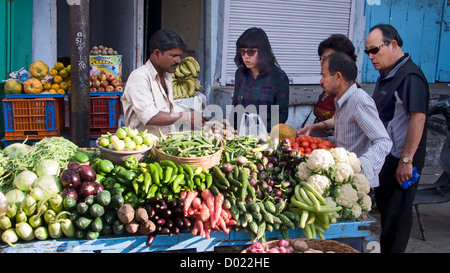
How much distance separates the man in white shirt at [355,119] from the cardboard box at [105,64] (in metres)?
3.81

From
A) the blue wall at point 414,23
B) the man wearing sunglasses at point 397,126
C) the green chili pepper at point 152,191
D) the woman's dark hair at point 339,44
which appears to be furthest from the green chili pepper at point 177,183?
the blue wall at point 414,23

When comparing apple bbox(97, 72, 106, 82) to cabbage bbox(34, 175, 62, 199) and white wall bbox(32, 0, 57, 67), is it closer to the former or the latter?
white wall bbox(32, 0, 57, 67)

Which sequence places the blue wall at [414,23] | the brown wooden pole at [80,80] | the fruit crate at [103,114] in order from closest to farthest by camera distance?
the brown wooden pole at [80,80]
the fruit crate at [103,114]
the blue wall at [414,23]

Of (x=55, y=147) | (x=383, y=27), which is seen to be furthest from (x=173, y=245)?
(x=383, y=27)

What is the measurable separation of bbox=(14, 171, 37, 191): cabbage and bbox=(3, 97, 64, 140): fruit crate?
281 centimetres

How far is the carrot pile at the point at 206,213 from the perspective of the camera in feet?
10.2

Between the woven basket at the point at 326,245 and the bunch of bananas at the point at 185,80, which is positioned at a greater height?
the bunch of bananas at the point at 185,80

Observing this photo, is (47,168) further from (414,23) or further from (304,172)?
(414,23)

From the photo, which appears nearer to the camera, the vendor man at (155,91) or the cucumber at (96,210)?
the cucumber at (96,210)

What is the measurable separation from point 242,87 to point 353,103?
→ 156 cm

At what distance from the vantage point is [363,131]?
356 centimetres

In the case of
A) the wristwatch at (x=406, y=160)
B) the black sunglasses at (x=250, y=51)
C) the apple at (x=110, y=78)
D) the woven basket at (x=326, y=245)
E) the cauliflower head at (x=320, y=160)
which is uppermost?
the black sunglasses at (x=250, y=51)

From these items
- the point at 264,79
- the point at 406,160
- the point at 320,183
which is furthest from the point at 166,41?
the point at 406,160

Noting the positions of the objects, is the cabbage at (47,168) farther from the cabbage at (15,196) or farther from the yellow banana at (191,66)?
the yellow banana at (191,66)
